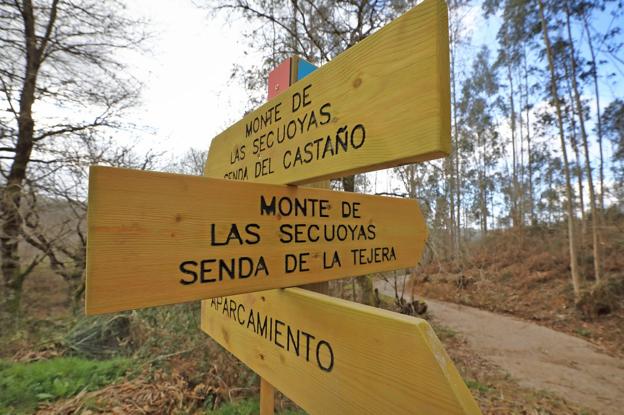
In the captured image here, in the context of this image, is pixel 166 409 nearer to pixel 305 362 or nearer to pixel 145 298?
pixel 305 362

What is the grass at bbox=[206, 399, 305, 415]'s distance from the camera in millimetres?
2428

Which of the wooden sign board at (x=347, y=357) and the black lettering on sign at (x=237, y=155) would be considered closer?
the wooden sign board at (x=347, y=357)

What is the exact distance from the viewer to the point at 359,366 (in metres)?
0.74

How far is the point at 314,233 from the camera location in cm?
101

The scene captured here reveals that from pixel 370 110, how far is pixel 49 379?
3938 mm

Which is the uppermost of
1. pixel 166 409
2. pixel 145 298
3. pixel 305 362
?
pixel 145 298

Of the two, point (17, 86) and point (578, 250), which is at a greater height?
point (17, 86)

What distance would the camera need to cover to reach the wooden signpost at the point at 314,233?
642 millimetres

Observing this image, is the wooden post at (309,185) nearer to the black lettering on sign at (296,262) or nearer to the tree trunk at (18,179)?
the black lettering on sign at (296,262)

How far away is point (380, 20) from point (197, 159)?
6335 millimetres

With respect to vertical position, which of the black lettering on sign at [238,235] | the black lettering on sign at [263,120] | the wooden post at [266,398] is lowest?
the wooden post at [266,398]

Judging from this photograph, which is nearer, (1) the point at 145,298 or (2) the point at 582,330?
(1) the point at 145,298

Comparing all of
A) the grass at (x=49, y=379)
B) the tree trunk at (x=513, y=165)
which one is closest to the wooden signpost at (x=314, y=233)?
the grass at (x=49, y=379)

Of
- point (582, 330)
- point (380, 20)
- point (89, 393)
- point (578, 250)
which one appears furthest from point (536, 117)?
point (89, 393)
